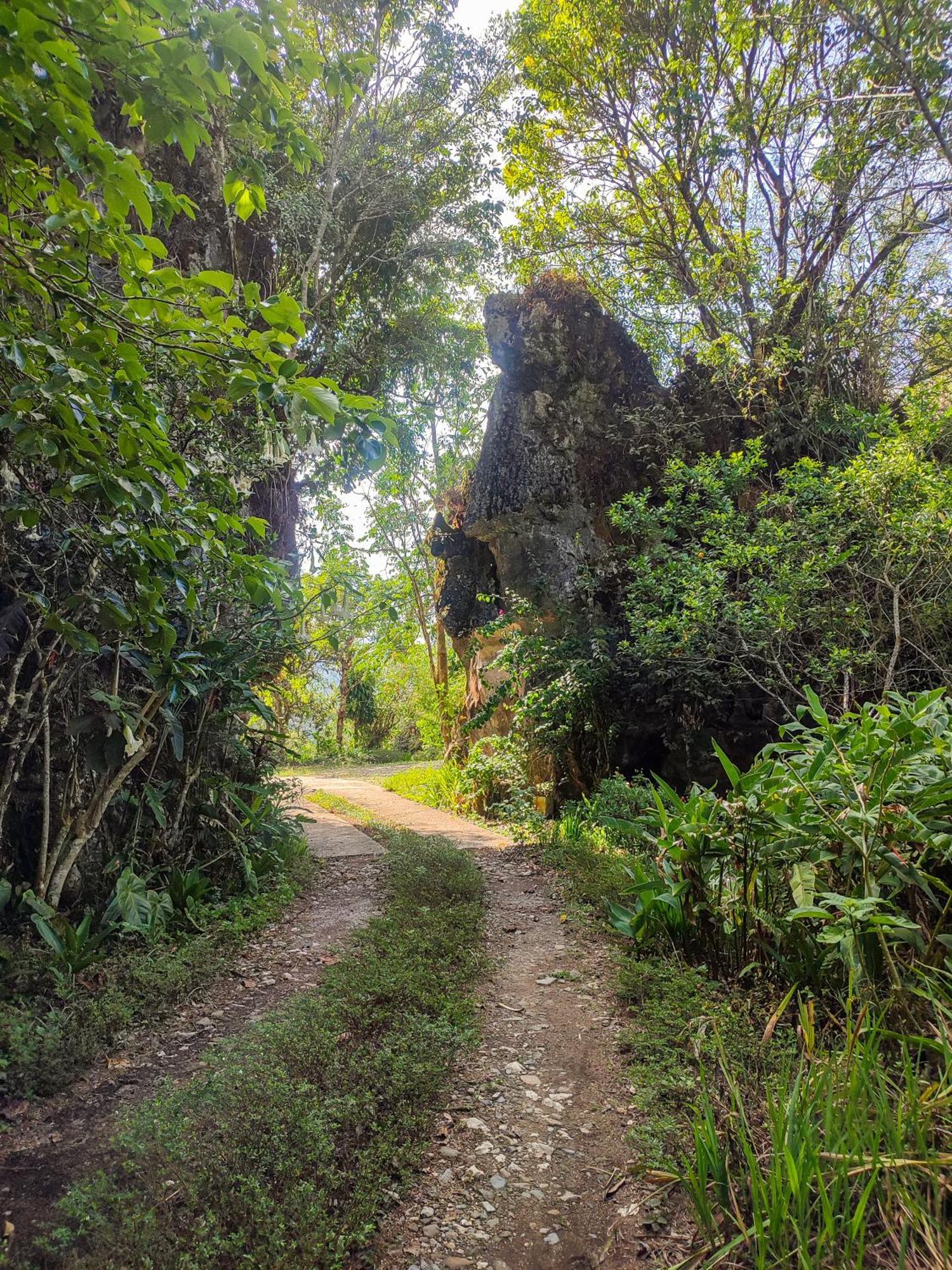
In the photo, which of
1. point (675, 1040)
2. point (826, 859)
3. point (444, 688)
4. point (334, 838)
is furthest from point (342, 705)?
point (826, 859)

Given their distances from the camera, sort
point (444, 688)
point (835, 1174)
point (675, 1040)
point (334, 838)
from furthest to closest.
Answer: point (444, 688)
point (334, 838)
point (675, 1040)
point (835, 1174)

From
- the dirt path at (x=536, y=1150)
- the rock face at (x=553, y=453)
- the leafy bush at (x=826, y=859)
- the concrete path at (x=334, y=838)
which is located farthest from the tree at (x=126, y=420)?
the rock face at (x=553, y=453)

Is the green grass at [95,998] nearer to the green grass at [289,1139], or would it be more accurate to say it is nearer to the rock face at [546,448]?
the green grass at [289,1139]

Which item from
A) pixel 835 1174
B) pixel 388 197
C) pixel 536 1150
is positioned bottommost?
pixel 536 1150

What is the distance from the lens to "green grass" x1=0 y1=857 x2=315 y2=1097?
7.62ft

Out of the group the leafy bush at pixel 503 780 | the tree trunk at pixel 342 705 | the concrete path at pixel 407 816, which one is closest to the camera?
the concrete path at pixel 407 816

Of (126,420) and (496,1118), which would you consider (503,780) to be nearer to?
(496,1118)

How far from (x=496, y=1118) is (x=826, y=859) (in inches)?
61.2

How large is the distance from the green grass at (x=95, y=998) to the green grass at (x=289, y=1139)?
527 mm

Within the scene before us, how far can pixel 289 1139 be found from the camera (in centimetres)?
187

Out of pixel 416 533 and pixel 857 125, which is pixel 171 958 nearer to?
pixel 857 125

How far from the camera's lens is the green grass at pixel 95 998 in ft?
7.62

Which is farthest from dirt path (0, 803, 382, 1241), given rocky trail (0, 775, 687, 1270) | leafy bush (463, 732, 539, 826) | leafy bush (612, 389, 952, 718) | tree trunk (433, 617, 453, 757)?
tree trunk (433, 617, 453, 757)

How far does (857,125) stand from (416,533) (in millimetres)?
8584
